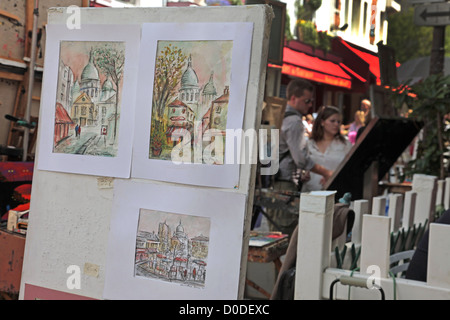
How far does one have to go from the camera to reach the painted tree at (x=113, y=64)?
1476mm

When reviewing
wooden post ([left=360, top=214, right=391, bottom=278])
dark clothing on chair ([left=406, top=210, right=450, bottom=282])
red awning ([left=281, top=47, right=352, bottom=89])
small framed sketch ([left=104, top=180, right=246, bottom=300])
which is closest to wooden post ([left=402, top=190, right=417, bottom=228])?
dark clothing on chair ([left=406, top=210, right=450, bottom=282])

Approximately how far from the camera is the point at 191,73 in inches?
55.4

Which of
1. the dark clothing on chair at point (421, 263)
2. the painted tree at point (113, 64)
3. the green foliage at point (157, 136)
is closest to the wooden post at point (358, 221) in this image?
the dark clothing on chair at point (421, 263)

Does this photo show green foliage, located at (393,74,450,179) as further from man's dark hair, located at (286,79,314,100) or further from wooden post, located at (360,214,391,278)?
wooden post, located at (360,214,391,278)

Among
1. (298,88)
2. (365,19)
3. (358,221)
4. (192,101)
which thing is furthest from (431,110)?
(192,101)

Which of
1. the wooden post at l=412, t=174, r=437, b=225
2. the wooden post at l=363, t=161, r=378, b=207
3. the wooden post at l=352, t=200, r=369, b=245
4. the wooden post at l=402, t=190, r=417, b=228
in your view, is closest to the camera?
the wooden post at l=352, t=200, r=369, b=245

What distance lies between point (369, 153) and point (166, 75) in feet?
6.78

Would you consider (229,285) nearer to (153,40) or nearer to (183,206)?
(183,206)

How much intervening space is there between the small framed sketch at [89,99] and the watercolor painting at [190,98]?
78 millimetres

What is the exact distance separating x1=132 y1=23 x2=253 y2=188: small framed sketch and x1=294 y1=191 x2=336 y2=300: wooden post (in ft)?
0.66

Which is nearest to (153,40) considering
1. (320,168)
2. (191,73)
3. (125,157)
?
(191,73)

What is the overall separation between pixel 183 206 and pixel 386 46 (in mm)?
2057

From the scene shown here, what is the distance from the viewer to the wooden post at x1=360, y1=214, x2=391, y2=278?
1.38 meters

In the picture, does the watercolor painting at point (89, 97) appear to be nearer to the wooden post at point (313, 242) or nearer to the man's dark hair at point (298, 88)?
the wooden post at point (313, 242)
